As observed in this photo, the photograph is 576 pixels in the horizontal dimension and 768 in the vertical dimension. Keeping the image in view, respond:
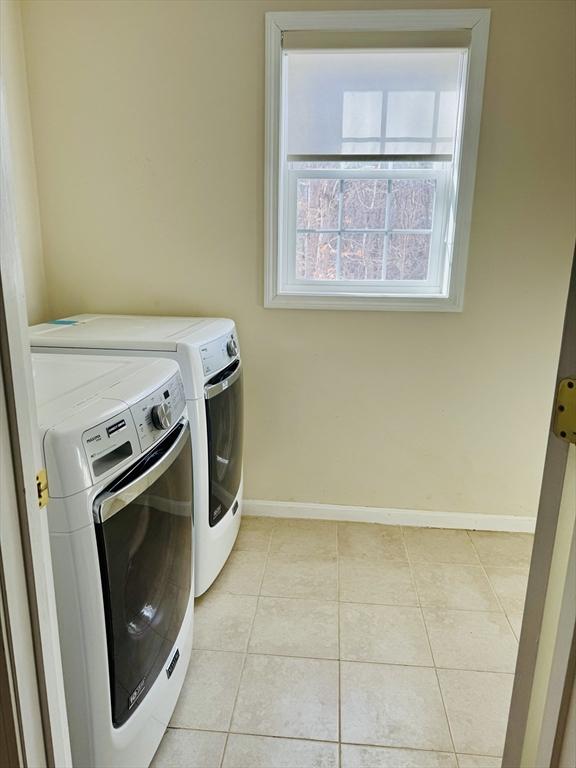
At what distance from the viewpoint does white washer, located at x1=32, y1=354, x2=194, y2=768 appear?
92 centimetres

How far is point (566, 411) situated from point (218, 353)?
1.33 m

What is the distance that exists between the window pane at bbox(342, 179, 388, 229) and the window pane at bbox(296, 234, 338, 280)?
0.11m

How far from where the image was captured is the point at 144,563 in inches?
44.7

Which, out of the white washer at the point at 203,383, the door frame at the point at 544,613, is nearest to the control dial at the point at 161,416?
the white washer at the point at 203,383

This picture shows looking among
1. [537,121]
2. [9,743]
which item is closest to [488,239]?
[537,121]

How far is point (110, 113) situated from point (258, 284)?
3.10 ft

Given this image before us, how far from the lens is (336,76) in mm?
2154

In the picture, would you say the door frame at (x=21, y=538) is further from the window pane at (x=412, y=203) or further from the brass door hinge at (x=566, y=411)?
the window pane at (x=412, y=203)

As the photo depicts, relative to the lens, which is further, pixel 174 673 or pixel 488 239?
pixel 488 239

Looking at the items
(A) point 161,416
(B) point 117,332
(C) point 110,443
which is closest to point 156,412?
(A) point 161,416

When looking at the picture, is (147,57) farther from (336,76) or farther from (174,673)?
(174,673)

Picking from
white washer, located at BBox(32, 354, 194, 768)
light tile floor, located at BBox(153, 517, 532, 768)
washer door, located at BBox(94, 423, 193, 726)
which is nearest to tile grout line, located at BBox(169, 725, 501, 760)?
light tile floor, located at BBox(153, 517, 532, 768)

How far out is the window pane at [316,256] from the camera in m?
2.36

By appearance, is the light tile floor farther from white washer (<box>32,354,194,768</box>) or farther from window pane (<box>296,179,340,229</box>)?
window pane (<box>296,179,340,229</box>)
